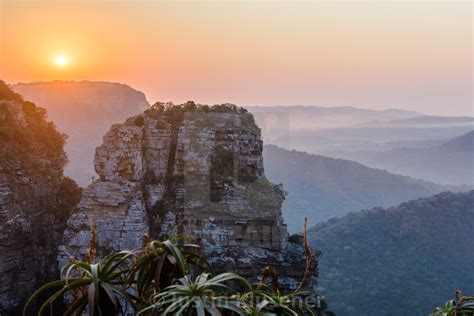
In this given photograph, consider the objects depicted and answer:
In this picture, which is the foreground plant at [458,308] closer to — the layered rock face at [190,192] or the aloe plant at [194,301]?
the aloe plant at [194,301]

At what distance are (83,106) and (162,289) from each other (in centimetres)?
8791

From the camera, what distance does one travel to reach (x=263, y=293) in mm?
4500

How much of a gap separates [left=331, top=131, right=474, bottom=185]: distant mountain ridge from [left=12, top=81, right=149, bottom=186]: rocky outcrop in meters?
71.9

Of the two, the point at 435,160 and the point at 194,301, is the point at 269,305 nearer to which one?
the point at 194,301

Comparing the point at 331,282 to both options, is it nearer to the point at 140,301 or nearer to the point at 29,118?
the point at 29,118

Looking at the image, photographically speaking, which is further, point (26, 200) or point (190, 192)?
point (190, 192)

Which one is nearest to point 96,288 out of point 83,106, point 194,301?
point 194,301

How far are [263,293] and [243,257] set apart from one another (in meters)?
17.8

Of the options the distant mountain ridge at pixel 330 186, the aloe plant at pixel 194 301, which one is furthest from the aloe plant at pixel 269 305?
the distant mountain ridge at pixel 330 186

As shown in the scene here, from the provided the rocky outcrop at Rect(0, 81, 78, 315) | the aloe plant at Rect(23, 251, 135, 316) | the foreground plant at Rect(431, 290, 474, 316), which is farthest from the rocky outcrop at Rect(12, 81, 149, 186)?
the foreground plant at Rect(431, 290, 474, 316)

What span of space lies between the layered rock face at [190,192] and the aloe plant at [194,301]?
17909 mm

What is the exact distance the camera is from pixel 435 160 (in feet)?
443

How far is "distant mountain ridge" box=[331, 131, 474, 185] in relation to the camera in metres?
125

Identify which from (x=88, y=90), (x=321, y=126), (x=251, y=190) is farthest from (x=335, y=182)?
(x=321, y=126)
